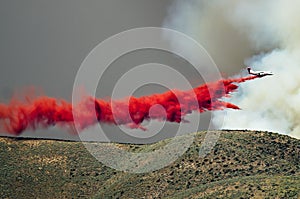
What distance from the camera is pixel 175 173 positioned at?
173 meters

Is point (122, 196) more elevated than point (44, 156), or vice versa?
point (44, 156)

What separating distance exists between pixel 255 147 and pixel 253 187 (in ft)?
121

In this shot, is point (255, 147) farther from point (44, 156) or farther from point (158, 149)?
point (44, 156)

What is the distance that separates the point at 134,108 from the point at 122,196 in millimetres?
22962

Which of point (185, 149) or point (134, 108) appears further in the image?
point (185, 149)

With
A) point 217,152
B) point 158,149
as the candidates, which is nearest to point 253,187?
point 217,152

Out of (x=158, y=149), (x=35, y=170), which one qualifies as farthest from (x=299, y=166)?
(x=35, y=170)

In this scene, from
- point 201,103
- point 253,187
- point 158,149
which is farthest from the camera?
point 158,149

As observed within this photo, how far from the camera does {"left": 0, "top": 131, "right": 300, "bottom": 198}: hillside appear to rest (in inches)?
6156

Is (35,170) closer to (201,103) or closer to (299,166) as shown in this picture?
(201,103)

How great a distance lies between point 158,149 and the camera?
634 ft

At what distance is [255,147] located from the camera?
18162 cm

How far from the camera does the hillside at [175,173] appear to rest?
156 metres

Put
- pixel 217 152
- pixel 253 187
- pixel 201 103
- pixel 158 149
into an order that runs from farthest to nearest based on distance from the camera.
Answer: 1. pixel 158 149
2. pixel 217 152
3. pixel 201 103
4. pixel 253 187
